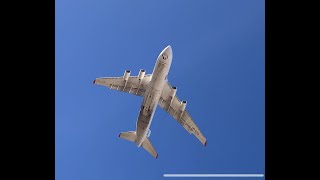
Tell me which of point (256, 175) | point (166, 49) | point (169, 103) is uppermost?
point (166, 49)

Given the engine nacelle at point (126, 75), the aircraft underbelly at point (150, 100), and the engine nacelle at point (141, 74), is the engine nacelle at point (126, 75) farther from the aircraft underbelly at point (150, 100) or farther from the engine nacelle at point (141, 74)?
the aircraft underbelly at point (150, 100)

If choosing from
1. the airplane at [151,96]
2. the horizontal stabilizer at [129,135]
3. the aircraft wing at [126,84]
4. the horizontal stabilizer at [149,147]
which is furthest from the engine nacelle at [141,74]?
the horizontal stabilizer at [149,147]

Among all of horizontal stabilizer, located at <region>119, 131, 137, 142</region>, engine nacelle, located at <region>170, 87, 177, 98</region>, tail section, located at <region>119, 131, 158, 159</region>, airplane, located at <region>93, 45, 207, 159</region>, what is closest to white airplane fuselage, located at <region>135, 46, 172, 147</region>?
airplane, located at <region>93, 45, 207, 159</region>

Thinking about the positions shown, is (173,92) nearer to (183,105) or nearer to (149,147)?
(183,105)

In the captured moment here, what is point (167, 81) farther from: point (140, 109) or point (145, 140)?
point (145, 140)

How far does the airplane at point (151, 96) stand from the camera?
29.9 m

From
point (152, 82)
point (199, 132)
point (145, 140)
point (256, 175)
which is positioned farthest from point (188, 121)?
point (256, 175)

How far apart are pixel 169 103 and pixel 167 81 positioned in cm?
255

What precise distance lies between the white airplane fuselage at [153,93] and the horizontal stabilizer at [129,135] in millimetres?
853

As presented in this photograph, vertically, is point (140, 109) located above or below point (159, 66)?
below

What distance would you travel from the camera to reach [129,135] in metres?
35.6

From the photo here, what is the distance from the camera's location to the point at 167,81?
32.8 metres

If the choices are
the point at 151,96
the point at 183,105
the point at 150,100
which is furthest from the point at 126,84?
the point at 183,105

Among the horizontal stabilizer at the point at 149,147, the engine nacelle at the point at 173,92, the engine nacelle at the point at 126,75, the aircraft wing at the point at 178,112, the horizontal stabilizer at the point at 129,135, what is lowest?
the horizontal stabilizer at the point at 149,147
